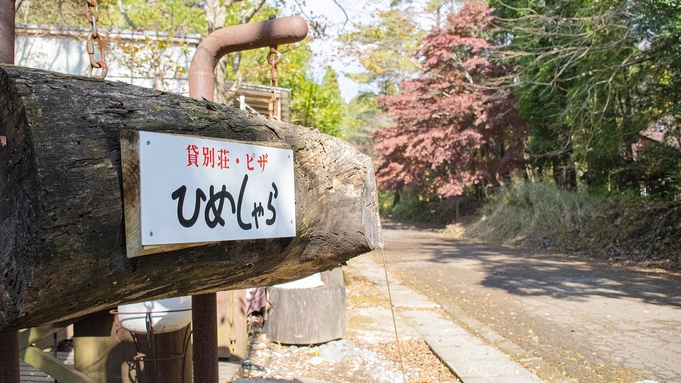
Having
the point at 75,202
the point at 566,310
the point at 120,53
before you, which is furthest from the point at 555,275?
the point at 75,202

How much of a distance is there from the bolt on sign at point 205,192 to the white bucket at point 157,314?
65.4 inches

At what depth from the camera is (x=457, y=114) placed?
2133 centimetres

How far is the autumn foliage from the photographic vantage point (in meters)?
21.2

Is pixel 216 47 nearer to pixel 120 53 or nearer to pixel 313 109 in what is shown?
pixel 120 53

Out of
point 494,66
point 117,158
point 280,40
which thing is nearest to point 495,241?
point 494,66

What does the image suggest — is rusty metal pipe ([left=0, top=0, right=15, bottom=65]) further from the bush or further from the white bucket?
the bush

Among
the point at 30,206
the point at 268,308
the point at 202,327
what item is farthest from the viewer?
the point at 268,308

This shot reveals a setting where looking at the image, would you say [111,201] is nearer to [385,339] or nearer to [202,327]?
[202,327]

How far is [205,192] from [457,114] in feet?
67.9

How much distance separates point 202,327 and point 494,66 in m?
21.2

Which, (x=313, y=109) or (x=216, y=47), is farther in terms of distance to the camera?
(x=313, y=109)

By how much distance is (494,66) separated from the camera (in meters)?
21.8

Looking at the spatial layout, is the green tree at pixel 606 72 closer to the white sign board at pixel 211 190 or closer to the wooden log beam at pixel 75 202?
the white sign board at pixel 211 190

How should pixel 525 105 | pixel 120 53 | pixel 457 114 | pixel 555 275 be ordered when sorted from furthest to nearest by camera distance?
pixel 457 114 < pixel 525 105 < pixel 555 275 < pixel 120 53
